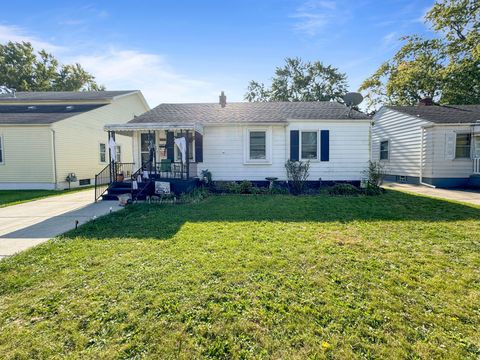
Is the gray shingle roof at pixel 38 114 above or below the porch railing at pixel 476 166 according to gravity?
above

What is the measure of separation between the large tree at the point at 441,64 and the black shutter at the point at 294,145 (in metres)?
16.3

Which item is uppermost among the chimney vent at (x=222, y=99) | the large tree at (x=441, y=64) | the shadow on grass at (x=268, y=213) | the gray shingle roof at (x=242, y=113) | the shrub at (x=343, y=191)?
the large tree at (x=441, y=64)

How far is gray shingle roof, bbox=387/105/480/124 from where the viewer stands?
12648mm

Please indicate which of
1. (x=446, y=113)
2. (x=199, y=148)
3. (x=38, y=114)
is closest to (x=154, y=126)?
(x=199, y=148)

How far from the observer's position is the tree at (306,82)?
102ft

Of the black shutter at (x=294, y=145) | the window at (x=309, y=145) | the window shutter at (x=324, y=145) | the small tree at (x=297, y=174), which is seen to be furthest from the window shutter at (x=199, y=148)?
the window shutter at (x=324, y=145)

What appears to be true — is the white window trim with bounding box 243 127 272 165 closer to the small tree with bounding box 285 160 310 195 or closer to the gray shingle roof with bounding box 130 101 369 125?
the gray shingle roof with bounding box 130 101 369 125

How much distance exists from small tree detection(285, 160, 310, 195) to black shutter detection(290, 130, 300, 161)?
0.77ft

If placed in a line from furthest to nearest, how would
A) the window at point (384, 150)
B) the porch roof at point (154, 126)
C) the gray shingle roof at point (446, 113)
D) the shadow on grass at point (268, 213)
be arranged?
the window at point (384, 150) < the gray shingle roof at point (446, 113) < the porch roof at point (154, 126) < the shadow on grass at point (268, 213)

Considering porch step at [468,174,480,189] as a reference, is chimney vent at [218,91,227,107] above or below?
above

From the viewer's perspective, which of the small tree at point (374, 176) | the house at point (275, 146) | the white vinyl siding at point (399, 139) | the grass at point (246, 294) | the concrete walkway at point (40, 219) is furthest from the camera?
the white vinyl siding at point (399, 139)

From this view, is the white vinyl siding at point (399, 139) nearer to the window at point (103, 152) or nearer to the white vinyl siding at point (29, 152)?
the window at point (103, 152)

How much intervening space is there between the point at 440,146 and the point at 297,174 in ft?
27.8

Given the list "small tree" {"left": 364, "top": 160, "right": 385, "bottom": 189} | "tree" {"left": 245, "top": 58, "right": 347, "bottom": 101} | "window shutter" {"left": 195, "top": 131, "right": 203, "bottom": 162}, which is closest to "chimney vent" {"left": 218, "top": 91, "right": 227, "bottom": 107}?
"window shutter" {"left": 195, "top": 131, "right": 203, "bottom": 162}
